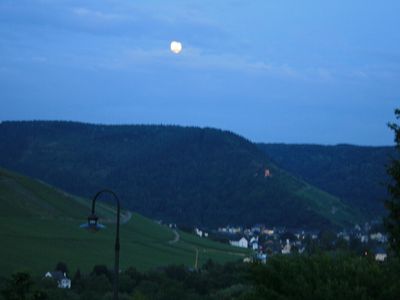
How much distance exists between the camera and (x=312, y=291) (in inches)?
634

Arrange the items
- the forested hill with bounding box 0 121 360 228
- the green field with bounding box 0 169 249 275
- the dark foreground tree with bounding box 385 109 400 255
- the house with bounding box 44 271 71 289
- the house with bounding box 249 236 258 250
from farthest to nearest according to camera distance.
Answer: the forested hill with bounding box 0 121 360 228 < the house with bounding box 249 236 258 250 < the green field with bounding box 0 169 249 275 < the house with bounding box 44 271 71 289 < the dark foreground tree with bounding box 385 109 400 255

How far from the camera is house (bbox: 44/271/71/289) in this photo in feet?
173

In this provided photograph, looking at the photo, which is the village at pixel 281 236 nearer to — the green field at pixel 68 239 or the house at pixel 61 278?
the green field at pixel 68 239

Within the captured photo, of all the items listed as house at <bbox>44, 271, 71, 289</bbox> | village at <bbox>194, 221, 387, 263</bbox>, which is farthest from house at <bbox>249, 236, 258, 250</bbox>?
house at <bbox>44, 271, 71, 289</bbox>

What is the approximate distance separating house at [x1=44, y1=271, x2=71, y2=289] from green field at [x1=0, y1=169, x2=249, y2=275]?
2.36m

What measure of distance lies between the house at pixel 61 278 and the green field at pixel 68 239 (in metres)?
2.36

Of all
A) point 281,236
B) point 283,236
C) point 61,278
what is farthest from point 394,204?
point 281,236

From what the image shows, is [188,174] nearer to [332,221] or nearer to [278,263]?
[332,221]

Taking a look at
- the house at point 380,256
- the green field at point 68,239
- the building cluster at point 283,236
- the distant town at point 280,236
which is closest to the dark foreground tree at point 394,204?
the house at point 380,256

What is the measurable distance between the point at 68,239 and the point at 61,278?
21677mm

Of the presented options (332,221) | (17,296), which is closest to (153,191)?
(332,221)

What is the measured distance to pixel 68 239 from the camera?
253ft

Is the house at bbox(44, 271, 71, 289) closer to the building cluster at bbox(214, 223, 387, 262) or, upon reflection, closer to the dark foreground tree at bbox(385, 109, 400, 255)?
the dark foreground tree at bbox(385, 109, 400, 255)

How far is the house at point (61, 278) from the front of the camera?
52844mm
